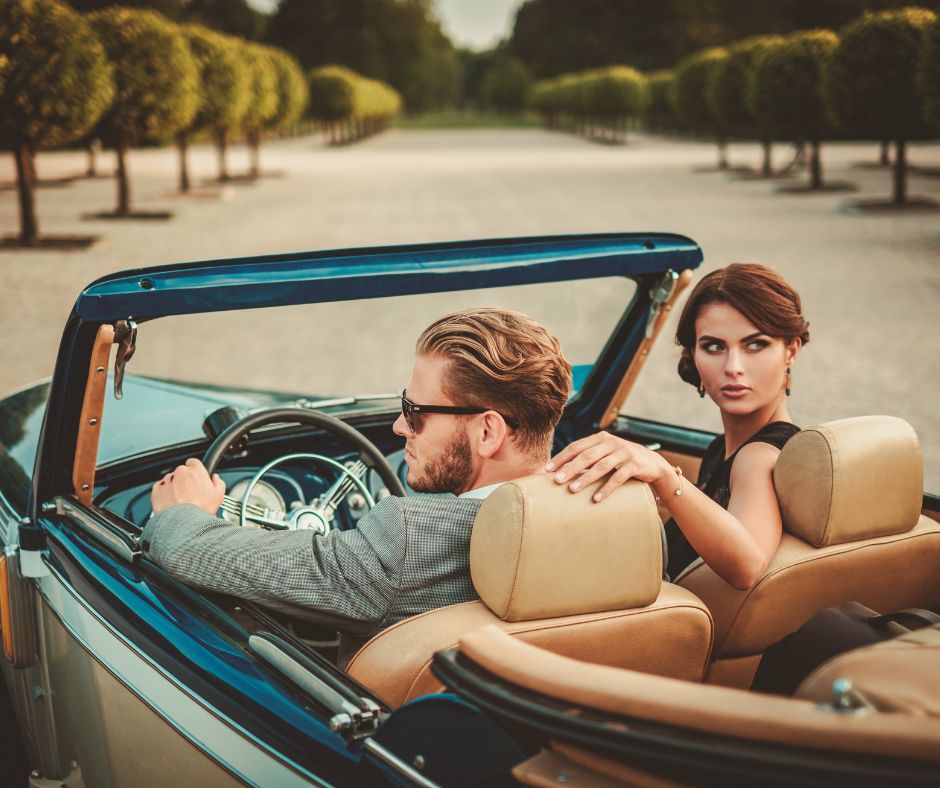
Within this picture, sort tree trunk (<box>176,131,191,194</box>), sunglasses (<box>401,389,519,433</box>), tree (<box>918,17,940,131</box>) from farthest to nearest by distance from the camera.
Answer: tree trunk (<box>176,131,191,194</box>) < tree (<box>918,17,940,131</box>) < sunglasses (<box>401,389,519,433</box>)

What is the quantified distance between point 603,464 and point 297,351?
7.62 m

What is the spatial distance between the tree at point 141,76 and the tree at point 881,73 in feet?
39.5

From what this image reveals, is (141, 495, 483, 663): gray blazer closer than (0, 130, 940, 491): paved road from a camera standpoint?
Yes

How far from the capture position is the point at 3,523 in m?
3.04

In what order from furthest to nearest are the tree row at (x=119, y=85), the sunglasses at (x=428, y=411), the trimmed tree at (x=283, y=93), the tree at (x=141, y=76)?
the trimmed tree at (x=283, y=93) < the tree at (x=141, y=76) < the tree row at (x=119, y=85) < the sunglasses at (x=428, y=411)

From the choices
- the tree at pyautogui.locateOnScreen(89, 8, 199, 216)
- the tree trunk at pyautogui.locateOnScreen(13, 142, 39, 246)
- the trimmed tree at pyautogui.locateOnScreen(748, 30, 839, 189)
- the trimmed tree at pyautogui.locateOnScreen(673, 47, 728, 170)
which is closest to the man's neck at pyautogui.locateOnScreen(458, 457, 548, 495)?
the tree trunk at pyautogui.locateOnScreen(13, 142, 39, 246)

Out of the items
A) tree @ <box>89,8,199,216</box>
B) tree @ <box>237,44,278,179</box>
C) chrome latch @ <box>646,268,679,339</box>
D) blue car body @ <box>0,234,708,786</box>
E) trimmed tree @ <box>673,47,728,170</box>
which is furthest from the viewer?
trimmed tree @ <box>673,47,728,170</box>

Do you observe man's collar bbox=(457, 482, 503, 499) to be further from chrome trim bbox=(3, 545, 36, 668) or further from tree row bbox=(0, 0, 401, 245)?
tree row bbox=(0, 0, 401, 245)

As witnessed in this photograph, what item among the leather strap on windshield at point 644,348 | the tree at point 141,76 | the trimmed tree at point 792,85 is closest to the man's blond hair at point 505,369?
the leather strap on windshield at point 644,348

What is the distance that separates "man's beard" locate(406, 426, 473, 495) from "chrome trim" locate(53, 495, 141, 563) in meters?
0.67

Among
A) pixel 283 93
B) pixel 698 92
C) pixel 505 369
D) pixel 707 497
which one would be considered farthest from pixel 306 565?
pixel 698 92

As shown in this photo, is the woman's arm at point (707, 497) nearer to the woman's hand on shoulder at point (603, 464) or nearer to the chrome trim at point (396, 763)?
the woman's hand on shoulder at point (603, 464)

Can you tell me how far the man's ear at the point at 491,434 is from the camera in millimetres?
2074

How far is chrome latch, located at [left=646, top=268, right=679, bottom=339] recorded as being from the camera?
3.08 m
